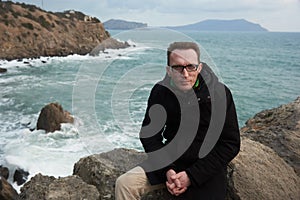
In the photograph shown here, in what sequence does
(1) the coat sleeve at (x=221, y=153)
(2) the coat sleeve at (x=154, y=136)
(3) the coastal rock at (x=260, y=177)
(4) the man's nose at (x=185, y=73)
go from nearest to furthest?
(1) the coat sleeve at (x=221, y=153) < (4) the man's nose at (x=185, y=73) < (2) the coat sleeve at (x=154, y=136) < (3) the coastal rock at (x=260, y=177)

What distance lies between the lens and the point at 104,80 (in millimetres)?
29562

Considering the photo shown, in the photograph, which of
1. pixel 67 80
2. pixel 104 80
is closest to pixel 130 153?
pixel 104 80

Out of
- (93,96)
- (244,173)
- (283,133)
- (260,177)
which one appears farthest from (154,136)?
(93,96)

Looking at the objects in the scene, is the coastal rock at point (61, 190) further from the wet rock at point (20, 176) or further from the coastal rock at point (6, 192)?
the wet rock at point (20, 176)

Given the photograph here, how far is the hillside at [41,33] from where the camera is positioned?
45812 mm

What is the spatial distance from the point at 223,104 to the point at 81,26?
203ft

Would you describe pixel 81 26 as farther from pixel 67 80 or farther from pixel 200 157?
pixel 200 157

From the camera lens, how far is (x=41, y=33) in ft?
167

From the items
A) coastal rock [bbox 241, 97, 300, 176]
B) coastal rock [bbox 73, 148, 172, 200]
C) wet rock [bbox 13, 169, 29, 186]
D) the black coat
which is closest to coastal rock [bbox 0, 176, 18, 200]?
wet rock [bbox 13, 169, 29, 186]

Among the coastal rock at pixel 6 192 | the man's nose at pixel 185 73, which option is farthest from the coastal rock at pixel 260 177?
the coastal rock at pixel 6 192

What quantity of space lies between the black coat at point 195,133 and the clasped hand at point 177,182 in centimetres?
4

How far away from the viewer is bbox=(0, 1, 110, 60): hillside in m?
45.8

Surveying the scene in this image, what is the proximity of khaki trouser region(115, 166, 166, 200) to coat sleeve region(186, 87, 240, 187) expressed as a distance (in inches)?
17.3

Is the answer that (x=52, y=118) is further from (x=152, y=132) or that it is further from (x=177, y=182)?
(x=177, y=182)
